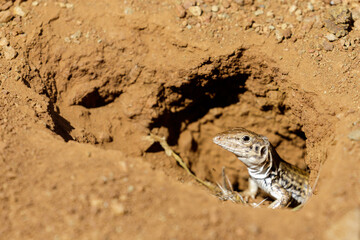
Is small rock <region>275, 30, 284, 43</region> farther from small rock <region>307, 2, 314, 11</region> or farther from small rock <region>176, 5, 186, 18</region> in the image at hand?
small rock <region>176, 5, 186, 18</region>

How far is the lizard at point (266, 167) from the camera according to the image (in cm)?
484

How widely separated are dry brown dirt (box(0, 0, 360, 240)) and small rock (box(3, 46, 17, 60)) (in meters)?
0.02

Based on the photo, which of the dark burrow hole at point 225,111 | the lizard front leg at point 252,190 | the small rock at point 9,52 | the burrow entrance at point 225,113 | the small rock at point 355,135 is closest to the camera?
the small rock at point 355,135

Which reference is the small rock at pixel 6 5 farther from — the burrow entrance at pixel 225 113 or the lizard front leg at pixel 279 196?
the lizard front leg at pixel 279 196

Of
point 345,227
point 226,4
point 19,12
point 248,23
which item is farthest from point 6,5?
point 345,227

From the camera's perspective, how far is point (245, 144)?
16.0 ft

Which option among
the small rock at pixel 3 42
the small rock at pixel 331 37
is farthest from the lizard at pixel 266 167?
the small rock at pixel 3 42

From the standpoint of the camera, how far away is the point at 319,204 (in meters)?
2.77

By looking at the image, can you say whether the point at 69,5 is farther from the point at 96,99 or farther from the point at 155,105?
the point at 155,105

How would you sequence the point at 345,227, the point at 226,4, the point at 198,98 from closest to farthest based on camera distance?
the point at 345,227 < the point at 226,4 < the point at 198,98

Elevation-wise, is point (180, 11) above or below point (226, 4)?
above

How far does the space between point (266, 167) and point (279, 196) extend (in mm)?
428

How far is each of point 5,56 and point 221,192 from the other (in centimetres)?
326

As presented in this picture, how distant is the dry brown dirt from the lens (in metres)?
2.86
